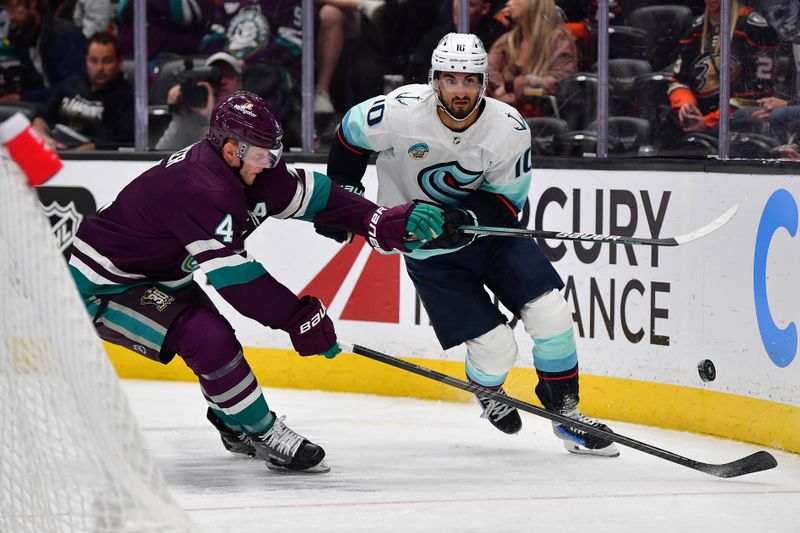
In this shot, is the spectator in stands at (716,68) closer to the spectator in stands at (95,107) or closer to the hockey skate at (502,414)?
the hockey skate at (502,414)

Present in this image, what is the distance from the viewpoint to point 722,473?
360 cm

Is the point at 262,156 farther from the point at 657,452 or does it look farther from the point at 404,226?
the point at 657,452

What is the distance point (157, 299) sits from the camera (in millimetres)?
3625

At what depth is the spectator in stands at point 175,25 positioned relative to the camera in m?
5.40

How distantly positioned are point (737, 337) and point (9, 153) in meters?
2.48

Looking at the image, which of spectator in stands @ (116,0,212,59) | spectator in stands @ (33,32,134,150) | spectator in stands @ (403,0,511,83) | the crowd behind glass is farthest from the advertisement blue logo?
spectator in stands @ (33,32,134,150)

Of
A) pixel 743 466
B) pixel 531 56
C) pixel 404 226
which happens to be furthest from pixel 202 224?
pixel 531 56

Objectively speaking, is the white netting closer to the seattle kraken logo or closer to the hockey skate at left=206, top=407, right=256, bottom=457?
the hockey skate at left=206, top=407, right=256, bottom=457

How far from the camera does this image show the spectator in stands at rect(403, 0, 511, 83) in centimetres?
481

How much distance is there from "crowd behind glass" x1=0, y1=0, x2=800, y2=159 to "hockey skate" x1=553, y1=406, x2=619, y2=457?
97cm

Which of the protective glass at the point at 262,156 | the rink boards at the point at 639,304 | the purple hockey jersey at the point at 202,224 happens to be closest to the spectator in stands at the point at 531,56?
the rink boards at the point at 639,304

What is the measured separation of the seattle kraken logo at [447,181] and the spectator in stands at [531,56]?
100cm

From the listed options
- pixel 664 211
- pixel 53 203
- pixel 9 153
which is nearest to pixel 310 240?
pixel 53 203

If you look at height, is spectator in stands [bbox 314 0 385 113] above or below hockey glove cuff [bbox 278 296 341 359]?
above
